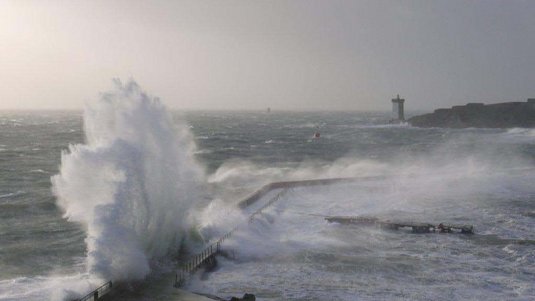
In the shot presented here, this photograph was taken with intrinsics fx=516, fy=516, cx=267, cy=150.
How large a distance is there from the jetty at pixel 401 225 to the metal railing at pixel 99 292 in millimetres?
16265

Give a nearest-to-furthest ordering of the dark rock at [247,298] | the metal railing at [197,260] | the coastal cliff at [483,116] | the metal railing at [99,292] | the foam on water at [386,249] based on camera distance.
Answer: the dark rock at [247,298] < the metal railing at [99,292] < the foam on water at [386,249] < the metal railing at [197,260] < the coastal cliff at [483,116]

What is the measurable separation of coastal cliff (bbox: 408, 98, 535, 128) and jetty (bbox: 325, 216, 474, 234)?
448ft

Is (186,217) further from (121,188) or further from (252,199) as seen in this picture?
(252,199)

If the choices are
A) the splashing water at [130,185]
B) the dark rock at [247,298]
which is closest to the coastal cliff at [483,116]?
the splashing water at [130,185]

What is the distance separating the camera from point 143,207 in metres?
25.0

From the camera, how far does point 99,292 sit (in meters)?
19.8

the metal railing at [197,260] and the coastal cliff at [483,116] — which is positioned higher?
the coastal cliff at [483,116]

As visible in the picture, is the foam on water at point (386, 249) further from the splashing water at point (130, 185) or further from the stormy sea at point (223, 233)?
the splashing water at point (130, 185)

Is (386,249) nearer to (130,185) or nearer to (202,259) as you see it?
(202,259)

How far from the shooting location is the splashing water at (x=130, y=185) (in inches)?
852

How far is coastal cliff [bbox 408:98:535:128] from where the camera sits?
156 meters

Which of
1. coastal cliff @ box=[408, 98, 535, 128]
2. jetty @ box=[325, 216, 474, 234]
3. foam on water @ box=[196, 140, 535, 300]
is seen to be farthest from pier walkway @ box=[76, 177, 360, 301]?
coastal cliff @ box=[408, 98, 535, 128]

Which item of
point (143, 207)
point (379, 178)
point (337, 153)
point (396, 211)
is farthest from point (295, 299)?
point (337, 153)

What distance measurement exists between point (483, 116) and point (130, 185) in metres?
161
